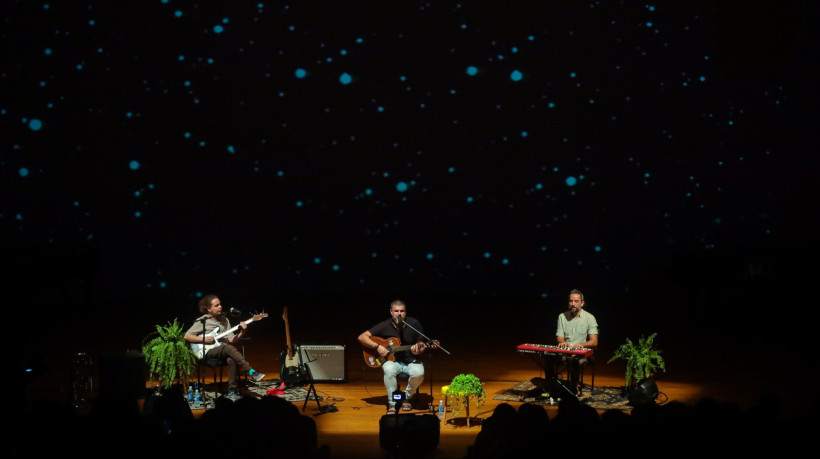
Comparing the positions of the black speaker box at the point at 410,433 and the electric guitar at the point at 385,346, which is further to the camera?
the electric guitar at the point at 385,346

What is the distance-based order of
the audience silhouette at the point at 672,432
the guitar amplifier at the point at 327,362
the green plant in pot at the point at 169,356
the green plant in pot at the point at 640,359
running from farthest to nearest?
1. the guitar amplifier at the point at 327,362
2. the green plant in pot at the point at 640,359
3. the green plant in pot at the point at 169,356
4. the audience silhouette at the point at 672,432

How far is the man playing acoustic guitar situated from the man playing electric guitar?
1086mm

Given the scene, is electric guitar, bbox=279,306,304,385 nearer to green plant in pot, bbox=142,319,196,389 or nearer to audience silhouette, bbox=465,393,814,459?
green plant in pot, bbox=142,319,196,389

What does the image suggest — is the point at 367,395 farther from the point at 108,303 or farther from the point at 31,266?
the point at 108,303

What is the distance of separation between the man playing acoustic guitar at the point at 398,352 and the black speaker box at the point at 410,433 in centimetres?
116

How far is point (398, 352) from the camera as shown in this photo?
7.09m

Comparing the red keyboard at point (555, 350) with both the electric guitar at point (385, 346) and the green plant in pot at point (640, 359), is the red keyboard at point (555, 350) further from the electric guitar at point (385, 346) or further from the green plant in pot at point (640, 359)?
the electric guitar at point (385, 346)

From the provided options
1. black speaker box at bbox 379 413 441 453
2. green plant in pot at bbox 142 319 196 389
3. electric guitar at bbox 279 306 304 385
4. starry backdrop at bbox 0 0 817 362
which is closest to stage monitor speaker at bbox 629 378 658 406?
black speaker box at bbox 379 413 441 453

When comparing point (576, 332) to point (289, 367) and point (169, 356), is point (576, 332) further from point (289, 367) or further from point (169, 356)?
point (169, 356)

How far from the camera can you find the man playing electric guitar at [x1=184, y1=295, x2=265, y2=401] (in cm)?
717

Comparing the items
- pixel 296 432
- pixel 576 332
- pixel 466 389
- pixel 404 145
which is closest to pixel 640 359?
pixel 576 332

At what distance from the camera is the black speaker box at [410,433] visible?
5.48 m

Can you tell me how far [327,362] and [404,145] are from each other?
5.80 m

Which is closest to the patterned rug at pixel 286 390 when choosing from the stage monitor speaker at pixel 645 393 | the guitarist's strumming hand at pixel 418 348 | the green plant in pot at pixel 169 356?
the green plant in pot at pixel 169 356
